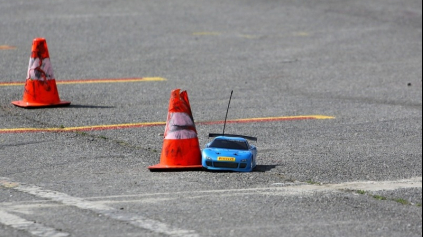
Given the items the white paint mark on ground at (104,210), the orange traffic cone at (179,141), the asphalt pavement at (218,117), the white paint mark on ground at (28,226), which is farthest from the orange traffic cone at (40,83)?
the white paint mark on ground at (28,226)

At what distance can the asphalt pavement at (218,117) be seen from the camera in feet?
22.5

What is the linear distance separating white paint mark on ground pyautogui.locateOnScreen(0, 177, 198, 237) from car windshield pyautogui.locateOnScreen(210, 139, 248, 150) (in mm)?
1665

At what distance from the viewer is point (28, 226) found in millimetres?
6379

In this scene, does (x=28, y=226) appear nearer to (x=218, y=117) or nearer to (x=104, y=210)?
(x=104, y=210)

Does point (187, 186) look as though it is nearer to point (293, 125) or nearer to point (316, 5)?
point (293, 125)

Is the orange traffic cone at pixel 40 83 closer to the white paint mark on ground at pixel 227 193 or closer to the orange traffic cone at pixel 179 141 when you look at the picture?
the orange traffic cone at pixel 179 141

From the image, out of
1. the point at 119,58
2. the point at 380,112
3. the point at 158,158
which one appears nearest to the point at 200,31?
the point at 119,58

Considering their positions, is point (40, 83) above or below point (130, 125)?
above

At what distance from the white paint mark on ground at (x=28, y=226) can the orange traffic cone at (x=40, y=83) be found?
202 inches

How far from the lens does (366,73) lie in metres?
15.7

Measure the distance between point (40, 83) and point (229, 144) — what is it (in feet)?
13.6

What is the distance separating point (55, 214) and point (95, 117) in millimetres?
4489

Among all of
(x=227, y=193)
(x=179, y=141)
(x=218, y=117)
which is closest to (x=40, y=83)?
(x=218, y=117)

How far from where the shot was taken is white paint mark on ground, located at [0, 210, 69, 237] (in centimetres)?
622
